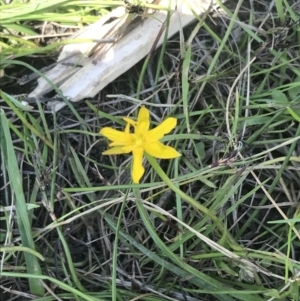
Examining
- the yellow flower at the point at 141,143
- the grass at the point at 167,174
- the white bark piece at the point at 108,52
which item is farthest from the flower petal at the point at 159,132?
the white bark piece at the point at 108,52

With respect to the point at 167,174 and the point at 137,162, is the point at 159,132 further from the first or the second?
the point at 167,174

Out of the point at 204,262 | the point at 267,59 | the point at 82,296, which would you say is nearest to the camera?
the point at 82,296

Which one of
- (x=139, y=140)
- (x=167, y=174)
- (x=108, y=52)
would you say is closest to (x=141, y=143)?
(x=139, y=140)

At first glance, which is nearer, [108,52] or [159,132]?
[159,132]

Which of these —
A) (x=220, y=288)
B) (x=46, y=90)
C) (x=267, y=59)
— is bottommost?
(x=220, y=288)

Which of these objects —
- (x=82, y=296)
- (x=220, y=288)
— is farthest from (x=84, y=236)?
(x=220, y=288)

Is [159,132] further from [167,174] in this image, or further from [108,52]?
[108,52]

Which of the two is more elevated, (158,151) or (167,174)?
(158,151)

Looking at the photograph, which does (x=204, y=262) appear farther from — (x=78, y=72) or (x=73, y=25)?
(x=73, y=25)
